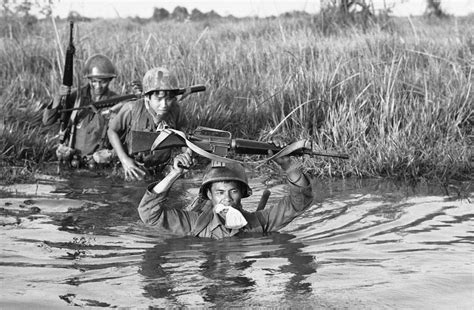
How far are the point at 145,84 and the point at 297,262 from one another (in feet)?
13.4

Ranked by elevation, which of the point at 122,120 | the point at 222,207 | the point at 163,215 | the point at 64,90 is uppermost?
the point at 64,90

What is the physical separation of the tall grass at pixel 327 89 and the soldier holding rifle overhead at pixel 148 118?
4.86ft

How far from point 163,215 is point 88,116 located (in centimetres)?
532

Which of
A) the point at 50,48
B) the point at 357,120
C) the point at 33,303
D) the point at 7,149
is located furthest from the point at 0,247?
the point at 50,48

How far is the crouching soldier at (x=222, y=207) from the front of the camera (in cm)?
745

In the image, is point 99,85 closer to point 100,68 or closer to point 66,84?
point 100,68

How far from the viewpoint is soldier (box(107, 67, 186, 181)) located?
10641mm

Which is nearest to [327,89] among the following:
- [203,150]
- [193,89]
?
[193,89]

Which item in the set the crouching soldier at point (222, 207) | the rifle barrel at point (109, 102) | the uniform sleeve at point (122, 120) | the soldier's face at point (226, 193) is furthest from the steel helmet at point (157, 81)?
the soldier's face at point (226, 193)

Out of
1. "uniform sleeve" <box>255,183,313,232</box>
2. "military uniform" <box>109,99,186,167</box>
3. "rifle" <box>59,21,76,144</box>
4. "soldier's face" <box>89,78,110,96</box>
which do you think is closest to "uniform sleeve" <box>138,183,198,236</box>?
"uniform sleeve" <box>255,183,313,232</box>

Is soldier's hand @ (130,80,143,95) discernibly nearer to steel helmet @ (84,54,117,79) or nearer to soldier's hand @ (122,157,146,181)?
steel helmet @ (84,54,117,79)

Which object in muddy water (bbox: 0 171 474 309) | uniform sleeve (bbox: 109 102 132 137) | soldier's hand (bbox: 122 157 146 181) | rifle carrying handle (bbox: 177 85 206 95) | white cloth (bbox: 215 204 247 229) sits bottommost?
muddy water (bbox: 0 171 474 309)

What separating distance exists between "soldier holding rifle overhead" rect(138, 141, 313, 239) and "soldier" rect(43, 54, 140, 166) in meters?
4.58

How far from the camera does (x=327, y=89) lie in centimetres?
1233
